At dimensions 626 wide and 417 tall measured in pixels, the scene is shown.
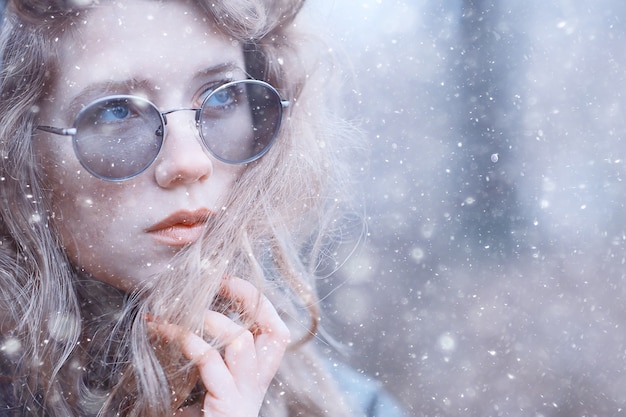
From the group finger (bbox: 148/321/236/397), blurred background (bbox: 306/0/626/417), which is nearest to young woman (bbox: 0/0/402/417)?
finger (bbox: 148/321/236/397)

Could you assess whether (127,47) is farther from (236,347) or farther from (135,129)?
(236,347)

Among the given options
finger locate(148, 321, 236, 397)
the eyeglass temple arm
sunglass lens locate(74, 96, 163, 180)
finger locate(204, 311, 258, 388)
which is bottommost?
finger locate(148, 321, 236, 397)

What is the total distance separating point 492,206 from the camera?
120 centimetres

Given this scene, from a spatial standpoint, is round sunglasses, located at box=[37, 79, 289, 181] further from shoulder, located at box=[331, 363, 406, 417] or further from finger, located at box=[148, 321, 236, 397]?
shoulder, located at box=[331, 363, 406, 417]

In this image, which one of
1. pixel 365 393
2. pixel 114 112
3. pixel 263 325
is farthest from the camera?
pixel 365 393

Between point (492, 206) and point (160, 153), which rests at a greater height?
point (492, 206)

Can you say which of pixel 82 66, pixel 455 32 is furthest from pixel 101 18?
pixel 455 32

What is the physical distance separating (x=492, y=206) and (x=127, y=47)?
82 centimetres

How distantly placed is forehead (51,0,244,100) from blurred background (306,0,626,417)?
0.38m

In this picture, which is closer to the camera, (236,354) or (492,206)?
(236,354)

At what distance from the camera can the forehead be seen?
675 millimetres

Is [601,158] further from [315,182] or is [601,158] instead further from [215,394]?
[215,394]

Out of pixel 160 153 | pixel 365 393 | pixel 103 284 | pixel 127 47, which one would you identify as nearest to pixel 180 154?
pixel 160 153

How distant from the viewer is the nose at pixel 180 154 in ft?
2.29
